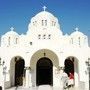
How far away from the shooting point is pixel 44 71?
26047 mm

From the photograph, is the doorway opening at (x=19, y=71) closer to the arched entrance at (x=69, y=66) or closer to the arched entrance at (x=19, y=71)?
the arched entrance at (x=19, y=71)

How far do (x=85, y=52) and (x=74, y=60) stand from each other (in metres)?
1.78

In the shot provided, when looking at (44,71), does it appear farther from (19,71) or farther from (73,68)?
(73,68)

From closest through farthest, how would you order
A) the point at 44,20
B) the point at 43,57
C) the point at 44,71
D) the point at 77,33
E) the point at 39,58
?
the point at 39,58 < the point at 43,57 < the point at 44,71 < the point at 44,20 < the point at 77,33

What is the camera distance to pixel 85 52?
24062 mm

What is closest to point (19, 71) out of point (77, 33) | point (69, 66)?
point (69, 66)

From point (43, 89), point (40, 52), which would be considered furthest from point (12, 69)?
point (43, 89)

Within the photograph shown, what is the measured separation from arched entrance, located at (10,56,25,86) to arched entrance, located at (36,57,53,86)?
5.69 ft

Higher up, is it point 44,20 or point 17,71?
point 44,20

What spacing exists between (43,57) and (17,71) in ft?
10.1

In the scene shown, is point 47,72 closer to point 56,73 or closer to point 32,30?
point 56,73

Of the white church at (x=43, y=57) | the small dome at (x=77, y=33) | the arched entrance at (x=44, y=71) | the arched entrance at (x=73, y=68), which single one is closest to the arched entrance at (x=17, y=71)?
the white church at (x=43, y=57)

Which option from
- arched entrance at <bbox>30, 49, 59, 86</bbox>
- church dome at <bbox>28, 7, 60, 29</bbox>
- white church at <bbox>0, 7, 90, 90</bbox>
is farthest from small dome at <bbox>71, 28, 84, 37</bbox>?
arched entrance at <bbox>30, 49, 59, 86</bbox>

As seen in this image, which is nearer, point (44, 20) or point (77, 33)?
point (44, 20)
